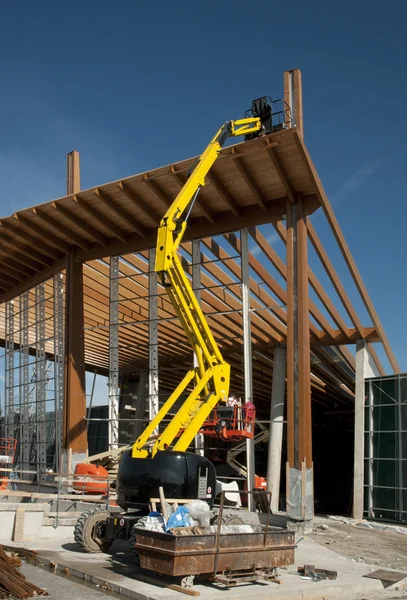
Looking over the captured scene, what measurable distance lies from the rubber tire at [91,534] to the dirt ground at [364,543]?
5319 mm

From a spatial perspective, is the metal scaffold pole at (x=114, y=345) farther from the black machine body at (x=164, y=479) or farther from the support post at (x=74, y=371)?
the black machine body at (x=164, y=479)

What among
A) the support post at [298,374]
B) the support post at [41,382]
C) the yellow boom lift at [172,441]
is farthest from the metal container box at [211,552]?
the support post at [41,382]

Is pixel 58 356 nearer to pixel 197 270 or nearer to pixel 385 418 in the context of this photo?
pixel 197 270

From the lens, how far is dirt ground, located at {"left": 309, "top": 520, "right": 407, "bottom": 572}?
13.0 meters

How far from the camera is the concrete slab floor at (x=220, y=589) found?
27.9 ft

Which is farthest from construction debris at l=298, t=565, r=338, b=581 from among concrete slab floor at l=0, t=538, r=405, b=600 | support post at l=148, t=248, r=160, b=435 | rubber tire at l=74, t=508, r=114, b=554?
support post at l=148, t=248, r=160, b=435

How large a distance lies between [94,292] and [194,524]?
18112mm

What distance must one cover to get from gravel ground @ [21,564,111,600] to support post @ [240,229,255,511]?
354 inches

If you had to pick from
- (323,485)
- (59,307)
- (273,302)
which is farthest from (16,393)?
(323,485)

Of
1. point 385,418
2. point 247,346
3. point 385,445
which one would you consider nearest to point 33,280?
point 247,346

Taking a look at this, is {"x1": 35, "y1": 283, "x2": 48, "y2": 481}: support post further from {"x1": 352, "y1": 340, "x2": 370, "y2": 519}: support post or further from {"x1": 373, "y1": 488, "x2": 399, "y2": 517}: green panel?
{"x1": 373, "y1": 488, "x2": 399, "y2": 517}: green panel

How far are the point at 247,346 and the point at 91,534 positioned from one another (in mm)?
8701

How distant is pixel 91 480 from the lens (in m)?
17.0

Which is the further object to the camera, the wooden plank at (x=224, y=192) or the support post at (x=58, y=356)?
the support post at (x=58, y=356)
